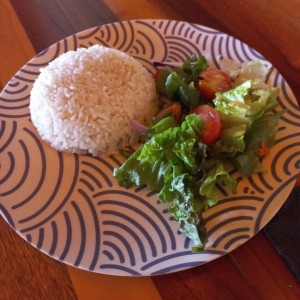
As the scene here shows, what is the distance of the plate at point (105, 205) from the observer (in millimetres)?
1007

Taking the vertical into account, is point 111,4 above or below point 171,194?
above

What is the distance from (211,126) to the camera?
1.17m

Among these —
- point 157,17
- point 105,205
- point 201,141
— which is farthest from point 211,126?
point 157,17

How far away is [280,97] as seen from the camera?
1.34 meters

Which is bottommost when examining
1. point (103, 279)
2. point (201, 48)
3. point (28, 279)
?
point (28, 279)

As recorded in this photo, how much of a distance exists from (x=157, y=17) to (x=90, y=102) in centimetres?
67

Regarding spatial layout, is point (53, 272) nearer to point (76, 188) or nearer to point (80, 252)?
point (80, 252)

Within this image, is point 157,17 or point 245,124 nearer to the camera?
point 245,124

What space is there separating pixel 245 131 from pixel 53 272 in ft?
2.29

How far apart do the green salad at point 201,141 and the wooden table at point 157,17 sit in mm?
118

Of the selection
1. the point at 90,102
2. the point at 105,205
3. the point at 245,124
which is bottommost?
the point at 105,205

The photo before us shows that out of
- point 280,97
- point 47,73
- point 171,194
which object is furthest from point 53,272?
point 280,97

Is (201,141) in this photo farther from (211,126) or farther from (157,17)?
(157,17)

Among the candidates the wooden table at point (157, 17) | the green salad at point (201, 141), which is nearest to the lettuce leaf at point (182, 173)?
the green salad at point (201, 141)
